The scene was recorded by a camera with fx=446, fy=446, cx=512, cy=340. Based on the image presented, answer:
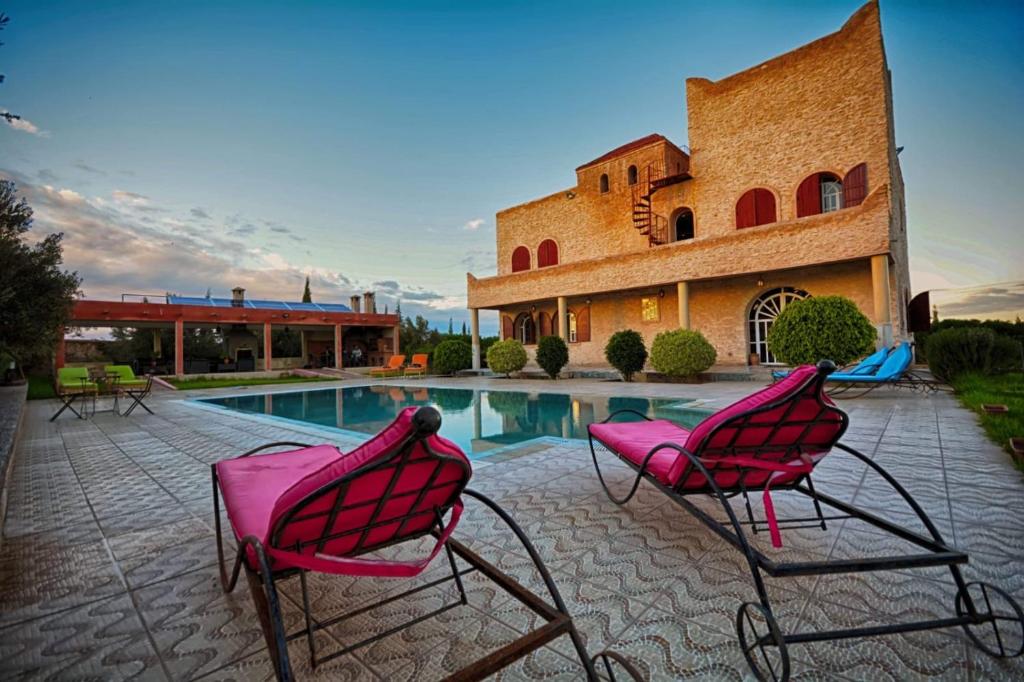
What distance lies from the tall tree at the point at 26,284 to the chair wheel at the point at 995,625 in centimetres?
781

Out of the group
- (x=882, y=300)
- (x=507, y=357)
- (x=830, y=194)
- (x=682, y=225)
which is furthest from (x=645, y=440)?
(x=682, y=225)

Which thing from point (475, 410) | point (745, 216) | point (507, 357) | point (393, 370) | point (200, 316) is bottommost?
point (475, 410)

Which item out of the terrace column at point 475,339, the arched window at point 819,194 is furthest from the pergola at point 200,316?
the arched window at point 819,194

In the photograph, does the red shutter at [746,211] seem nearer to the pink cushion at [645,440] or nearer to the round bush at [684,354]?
the round bush at [684,354]

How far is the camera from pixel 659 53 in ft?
47.5

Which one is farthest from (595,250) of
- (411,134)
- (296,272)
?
(296,272)

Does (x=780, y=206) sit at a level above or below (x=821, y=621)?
above

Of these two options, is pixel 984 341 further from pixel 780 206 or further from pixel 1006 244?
pixel 1006 244

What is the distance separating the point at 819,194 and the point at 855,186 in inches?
38.9

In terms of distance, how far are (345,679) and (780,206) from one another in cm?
1748

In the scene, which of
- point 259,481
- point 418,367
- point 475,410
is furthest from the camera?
point 418,367

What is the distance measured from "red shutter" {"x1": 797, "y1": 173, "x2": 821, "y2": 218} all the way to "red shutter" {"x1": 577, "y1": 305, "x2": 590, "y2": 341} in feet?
27.3

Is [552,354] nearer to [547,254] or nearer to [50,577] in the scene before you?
[547,254]

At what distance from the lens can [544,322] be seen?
21.3 m
